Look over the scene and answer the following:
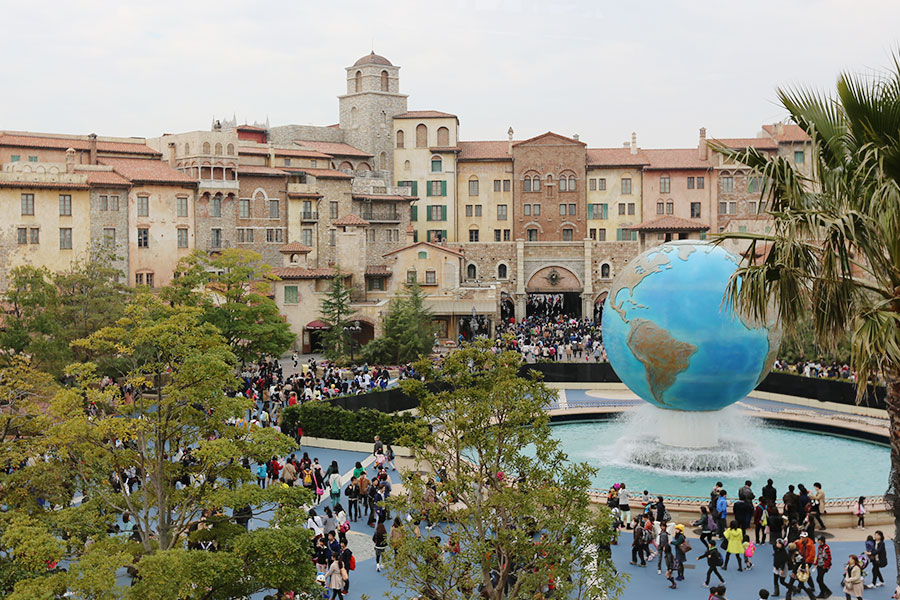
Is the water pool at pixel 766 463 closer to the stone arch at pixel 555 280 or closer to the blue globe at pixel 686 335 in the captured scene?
the blue globe at pixel 686 335

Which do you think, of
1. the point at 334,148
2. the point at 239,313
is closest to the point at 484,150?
the point at 334,148

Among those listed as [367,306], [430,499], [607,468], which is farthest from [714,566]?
[367,306]

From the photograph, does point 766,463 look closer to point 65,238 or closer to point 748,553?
point 748,553

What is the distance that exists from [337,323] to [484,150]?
116 ft

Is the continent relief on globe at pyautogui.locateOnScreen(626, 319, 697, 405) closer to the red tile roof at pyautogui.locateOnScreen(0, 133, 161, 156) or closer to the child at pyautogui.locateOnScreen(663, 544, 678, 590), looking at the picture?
the child at pyautogui.locateOnScreen(663, 544, 678, 590)

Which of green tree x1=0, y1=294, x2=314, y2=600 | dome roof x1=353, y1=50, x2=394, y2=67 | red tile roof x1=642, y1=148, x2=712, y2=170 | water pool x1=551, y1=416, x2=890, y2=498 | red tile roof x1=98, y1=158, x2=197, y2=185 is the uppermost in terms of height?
dome roof x1=353, y1=50, x2=394, y2=67

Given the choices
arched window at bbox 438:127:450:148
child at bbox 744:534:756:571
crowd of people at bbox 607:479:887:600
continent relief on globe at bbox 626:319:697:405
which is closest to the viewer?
crowd of people at bbox 607:479:887:600

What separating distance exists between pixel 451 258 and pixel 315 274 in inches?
399

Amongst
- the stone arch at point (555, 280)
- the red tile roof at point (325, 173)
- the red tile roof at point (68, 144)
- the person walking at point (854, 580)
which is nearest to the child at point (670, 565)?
the person walking at point (854, 580)

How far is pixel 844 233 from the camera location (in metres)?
7.94

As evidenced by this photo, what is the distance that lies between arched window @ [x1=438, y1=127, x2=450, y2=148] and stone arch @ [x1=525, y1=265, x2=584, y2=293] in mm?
14933

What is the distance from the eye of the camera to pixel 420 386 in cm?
1262

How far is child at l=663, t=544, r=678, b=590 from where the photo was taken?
1777 centimetres

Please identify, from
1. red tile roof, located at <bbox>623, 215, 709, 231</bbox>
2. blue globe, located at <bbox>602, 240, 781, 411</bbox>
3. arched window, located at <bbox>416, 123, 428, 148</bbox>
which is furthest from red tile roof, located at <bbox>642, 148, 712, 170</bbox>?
blue globe, located at <bbox>602, 240, 781, 411</bbox>
